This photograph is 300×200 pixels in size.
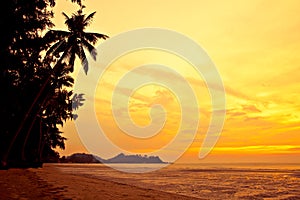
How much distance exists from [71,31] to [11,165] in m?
13.2

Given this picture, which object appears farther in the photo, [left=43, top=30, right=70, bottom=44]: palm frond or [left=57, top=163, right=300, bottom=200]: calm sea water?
[left=43, top=30, right=70, bottom=44]: palm frond

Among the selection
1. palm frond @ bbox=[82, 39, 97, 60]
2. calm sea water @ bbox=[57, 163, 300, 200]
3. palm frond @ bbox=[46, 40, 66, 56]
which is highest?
palm frond @ bbox=[82, 39, 97, 60]

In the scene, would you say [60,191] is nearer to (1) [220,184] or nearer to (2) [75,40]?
(2) [75,40]

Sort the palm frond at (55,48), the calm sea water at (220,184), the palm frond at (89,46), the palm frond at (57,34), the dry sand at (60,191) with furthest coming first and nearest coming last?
the palm frond at (89,46)
the palm frond at (55,48)
the palm frond at (57,34)
the calm sea water at (220,184)
the dry sand at (60,191)

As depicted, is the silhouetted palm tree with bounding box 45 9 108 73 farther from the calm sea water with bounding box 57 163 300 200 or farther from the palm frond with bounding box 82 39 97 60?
the calm sea water with bounding box 57 163 300 200

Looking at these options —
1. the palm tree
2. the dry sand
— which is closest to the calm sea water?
the dry sand

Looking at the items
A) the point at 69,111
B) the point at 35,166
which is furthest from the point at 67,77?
Answer: the point at 35,166

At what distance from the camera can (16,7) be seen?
12.4 metres

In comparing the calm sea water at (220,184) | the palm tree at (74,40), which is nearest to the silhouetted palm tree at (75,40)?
the palm tree at (74,40)

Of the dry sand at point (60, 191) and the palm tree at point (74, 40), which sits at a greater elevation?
the palm tree at point (74, 40)

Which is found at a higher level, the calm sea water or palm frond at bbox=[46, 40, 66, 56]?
palm frond at bbox=[46, 40, 66, 56]

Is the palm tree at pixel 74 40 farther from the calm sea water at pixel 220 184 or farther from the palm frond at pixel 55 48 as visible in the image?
the calm sea water at pixel 220 184

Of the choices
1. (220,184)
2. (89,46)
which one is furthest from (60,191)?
(220,184)

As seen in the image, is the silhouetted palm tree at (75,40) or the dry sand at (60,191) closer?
the dry sand at (60,191)
